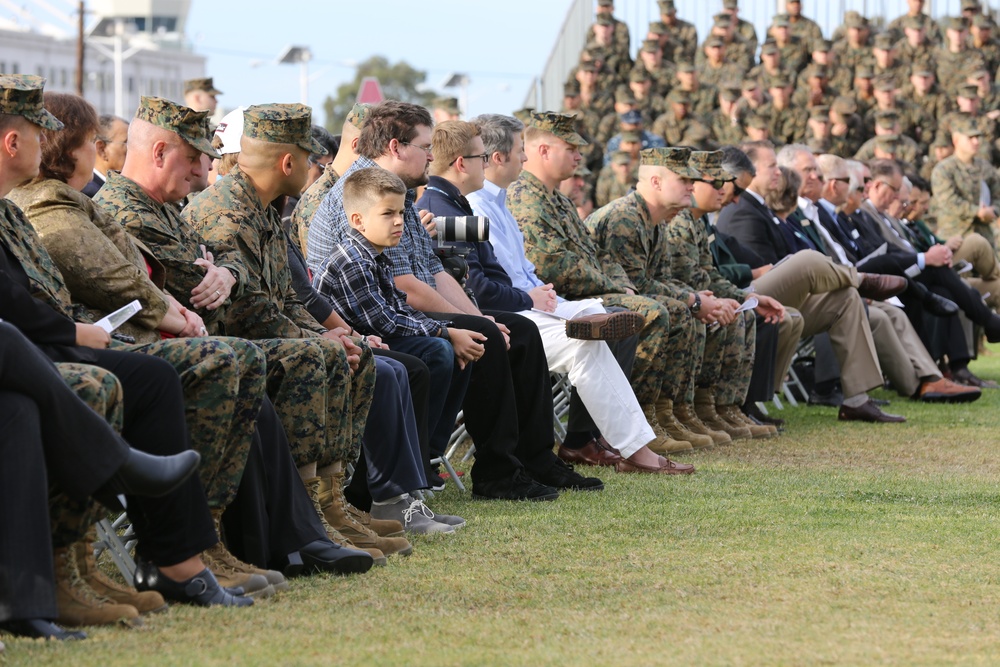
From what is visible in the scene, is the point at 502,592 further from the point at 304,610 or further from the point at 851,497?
the point at 851,497

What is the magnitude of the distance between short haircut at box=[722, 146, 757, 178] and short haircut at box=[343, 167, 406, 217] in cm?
448

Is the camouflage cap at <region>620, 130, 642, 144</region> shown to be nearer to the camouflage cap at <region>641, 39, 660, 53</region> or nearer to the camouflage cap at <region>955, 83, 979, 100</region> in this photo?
the camouflage cap at <region>955, 83, 979, 100</region>

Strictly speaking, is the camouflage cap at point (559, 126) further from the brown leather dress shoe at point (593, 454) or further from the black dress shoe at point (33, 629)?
the black dress shoe at point (33, 629)

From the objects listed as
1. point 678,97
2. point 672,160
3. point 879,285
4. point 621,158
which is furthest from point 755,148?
point 678,97

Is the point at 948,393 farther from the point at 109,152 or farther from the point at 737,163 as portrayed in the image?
the point at 109,152

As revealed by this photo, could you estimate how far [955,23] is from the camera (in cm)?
2308

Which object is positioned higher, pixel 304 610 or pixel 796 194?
pixel 796 194

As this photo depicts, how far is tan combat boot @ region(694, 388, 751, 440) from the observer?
846 centimetres

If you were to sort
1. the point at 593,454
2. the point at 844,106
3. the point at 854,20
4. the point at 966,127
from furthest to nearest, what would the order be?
the point at 854,20 < the point at 844,106 < the point at 966,127 < the point at 593,454

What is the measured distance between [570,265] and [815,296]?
264 centimetres

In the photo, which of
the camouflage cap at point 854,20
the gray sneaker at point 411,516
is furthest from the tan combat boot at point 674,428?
the camouflage cap at point 854,20

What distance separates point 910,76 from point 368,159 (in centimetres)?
1728

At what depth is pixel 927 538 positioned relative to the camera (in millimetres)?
5301

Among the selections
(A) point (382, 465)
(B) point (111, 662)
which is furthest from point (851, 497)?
(B) point (111, 662)
